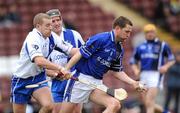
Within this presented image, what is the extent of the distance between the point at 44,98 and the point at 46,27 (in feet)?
3.75

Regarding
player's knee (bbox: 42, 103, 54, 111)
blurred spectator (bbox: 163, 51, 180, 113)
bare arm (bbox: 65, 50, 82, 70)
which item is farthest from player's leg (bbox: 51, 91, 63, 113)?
blurred spectator (bbox: 163, 51, 180, 113)

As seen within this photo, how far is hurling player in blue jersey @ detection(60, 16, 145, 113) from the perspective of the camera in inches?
429

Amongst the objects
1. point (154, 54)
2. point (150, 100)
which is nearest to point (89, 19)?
point (154, 54)

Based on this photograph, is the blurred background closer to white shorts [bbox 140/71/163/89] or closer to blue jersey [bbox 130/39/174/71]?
white shorts [bbox 140/71/163/89]

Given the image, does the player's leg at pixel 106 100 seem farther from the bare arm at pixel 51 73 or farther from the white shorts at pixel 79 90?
the bare arm at pixel 51 73

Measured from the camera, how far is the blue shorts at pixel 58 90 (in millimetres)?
12062

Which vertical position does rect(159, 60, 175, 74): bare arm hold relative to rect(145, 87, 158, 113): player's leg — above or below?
above

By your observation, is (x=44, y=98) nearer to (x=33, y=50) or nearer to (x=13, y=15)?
(x=33, y=50)

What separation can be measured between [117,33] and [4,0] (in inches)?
414

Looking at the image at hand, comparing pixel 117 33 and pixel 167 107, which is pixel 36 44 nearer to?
pixel 117 33

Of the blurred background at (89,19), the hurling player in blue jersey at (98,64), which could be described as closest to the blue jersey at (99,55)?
the hurling player in blue jersey at (98,64)

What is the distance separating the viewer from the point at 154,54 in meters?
15.1

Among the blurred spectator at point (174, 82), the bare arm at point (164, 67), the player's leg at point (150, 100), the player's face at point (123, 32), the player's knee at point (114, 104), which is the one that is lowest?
the blurred spectator at point (174, 82)

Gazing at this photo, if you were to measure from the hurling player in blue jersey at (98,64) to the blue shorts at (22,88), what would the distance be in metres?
0.50
